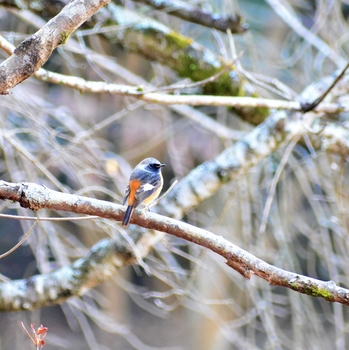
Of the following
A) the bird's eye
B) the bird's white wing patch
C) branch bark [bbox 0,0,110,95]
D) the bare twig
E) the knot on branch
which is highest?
the bare twig

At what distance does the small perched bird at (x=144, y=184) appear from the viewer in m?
2.69

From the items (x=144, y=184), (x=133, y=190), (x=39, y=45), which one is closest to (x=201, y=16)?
(x=144, y=184)

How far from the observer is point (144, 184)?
291cm

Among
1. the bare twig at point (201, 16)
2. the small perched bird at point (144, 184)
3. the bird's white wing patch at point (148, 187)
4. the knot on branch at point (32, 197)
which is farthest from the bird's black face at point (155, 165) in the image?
the knot on branch at point (32, 197)

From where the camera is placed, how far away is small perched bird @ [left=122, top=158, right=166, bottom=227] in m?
2.69

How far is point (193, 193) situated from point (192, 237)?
4.87ft

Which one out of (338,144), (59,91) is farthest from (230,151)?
(59,91)

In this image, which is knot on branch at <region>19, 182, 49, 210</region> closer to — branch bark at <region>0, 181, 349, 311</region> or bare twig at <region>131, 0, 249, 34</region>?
branch bark at <region>0, 181, 349, 311</region>

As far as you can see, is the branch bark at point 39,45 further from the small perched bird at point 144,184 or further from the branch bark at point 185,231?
the small perched bird at point 144,184

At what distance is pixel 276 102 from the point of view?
9.84ft

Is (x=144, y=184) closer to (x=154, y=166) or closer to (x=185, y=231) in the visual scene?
(x=154, y=166)

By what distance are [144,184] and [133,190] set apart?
0.49ft

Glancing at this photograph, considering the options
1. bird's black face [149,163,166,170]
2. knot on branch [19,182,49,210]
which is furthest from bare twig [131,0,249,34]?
knot on branch [19,182,49,210]

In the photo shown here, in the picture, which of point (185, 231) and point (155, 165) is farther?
point (155, 165)
